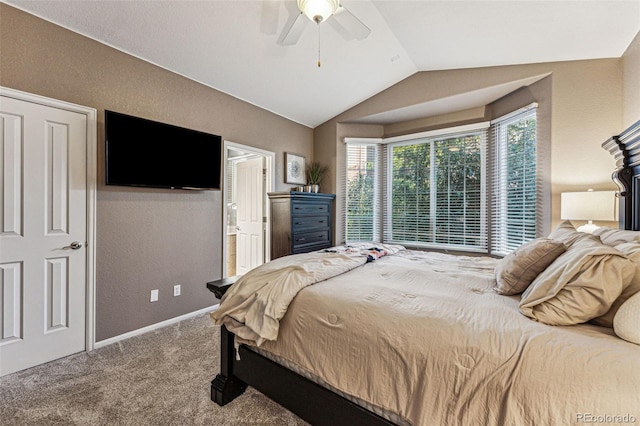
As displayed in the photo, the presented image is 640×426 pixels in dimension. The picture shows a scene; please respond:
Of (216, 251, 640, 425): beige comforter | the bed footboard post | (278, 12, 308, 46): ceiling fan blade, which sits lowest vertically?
the bed footboard post

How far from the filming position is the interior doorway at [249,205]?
4281mm

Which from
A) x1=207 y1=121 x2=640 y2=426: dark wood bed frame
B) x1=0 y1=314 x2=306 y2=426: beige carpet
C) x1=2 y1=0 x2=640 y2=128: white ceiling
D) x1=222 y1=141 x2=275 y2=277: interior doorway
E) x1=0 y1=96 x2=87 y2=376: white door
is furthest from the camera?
x1=222 y1=141 x2=275 y2=277: interior doorway

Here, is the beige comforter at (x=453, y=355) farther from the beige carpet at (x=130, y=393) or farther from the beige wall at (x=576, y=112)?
the beige wall at (x=576, y=112)

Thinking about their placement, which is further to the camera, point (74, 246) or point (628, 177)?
point (74, 246)

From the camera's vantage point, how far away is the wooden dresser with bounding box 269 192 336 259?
12.6ft

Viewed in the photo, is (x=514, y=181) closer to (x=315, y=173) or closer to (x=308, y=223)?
(x=308, y=223)

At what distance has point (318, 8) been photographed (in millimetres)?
1874

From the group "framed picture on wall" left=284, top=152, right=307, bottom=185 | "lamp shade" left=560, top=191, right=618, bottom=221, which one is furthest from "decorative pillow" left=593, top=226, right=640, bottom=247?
"framed picture on wall" left=284, top=152, right=307, bottom=185

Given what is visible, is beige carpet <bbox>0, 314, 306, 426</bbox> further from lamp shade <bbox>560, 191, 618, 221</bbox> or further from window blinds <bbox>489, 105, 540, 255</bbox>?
window blinds <bbox>489, 105, 540, 255</bbox>

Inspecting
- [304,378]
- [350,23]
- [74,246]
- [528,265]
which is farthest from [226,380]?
[350,23]

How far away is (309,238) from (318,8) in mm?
2859

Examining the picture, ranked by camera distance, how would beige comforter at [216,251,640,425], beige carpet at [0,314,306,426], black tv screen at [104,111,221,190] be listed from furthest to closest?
black tv screen at [104,111,221,190] → beige carpet at [0,314,306,426] → beige comforter at [216,251,640,425]

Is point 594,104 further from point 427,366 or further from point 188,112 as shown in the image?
point 188,112

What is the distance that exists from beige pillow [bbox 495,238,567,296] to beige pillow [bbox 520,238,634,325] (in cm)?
27
